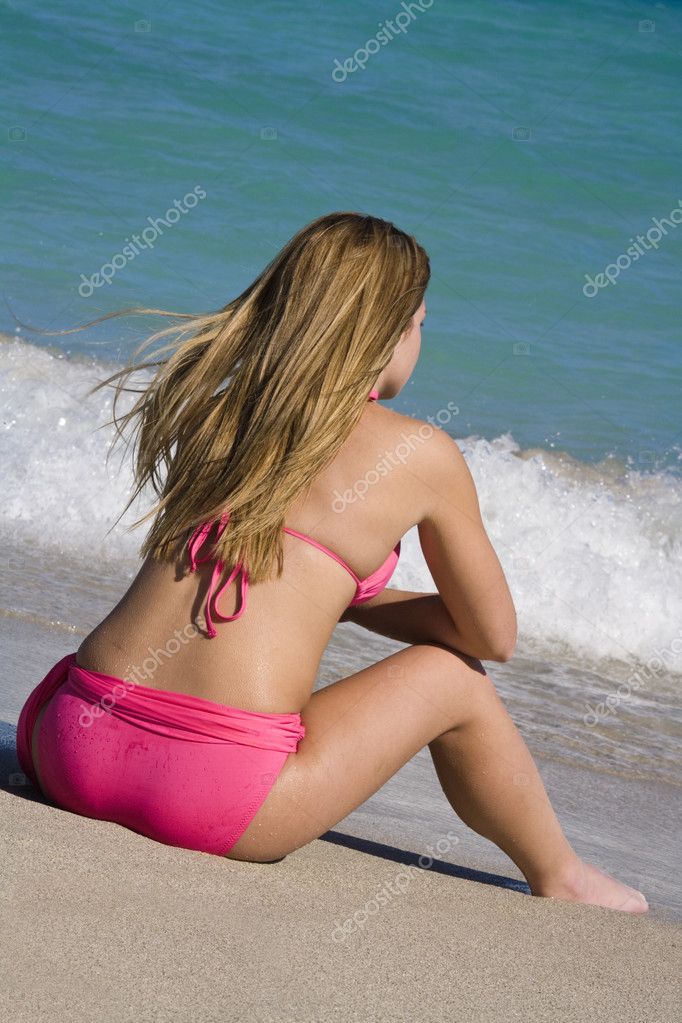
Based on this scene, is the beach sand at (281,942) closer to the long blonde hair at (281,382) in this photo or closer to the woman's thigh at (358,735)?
the woman's thigh at (358,735)

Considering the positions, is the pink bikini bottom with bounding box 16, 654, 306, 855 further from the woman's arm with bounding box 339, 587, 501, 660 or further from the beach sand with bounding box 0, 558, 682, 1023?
the woman's arm with bounding box 339, 587, 501, 660

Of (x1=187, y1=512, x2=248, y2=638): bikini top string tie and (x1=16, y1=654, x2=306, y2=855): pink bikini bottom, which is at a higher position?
(x1=187, y1=512, x2=248, y2=638): bikini top string tie

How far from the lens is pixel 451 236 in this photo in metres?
10.5

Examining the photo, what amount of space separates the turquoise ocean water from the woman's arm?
1.41m

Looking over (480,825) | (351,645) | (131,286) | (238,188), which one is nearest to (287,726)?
(480,825)

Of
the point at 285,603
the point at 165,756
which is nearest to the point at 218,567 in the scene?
the point at 285,603

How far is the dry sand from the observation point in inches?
72.4

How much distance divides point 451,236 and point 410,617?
8281mm

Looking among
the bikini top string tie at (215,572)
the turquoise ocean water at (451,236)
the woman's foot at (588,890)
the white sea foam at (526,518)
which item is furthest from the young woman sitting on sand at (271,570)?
the white sea foam at (526,518)

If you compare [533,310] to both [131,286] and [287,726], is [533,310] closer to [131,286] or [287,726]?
[131,286]

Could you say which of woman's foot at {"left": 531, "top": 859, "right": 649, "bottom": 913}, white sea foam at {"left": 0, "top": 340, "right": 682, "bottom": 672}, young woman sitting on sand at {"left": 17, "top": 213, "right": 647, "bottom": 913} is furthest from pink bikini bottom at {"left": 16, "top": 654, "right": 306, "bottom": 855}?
white sea foam at {"left": 0, "top": 340, "right": 682, "bottom": 672}

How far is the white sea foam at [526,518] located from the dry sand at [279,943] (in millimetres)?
2686

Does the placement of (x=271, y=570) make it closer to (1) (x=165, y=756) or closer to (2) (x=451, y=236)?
(1) (x=165, y=756)

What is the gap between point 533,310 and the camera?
9625 millimetres
